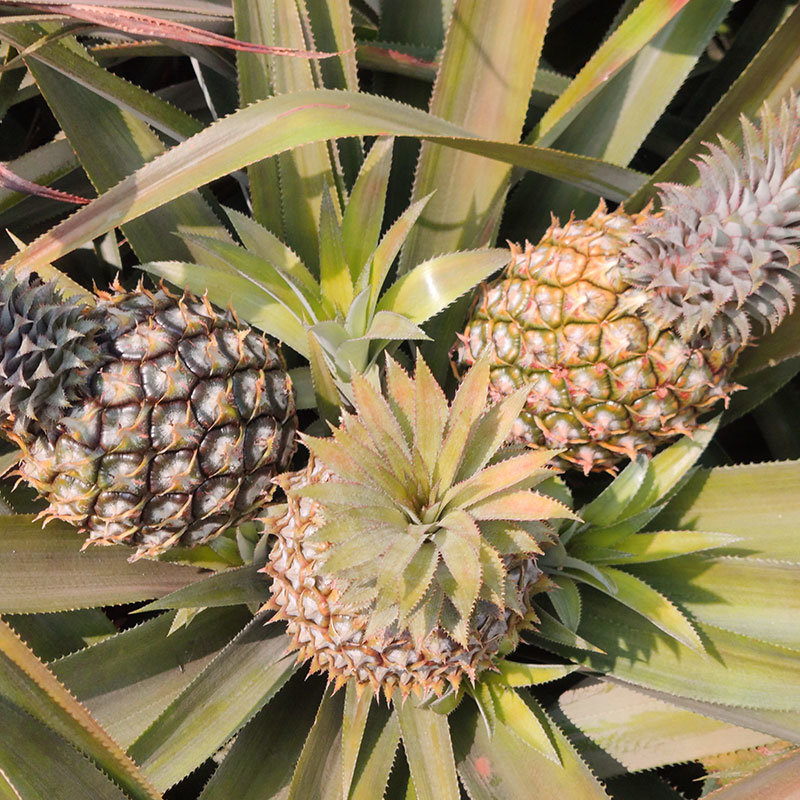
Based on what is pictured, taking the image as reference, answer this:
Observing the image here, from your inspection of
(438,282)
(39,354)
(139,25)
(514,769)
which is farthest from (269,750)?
(139,25)

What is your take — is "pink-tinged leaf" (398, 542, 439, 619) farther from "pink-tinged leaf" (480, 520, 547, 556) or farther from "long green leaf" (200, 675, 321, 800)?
"long green leaf" (200, 675, 321, 800)

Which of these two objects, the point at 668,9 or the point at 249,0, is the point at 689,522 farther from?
the point at 249,0

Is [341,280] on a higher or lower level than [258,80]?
lower

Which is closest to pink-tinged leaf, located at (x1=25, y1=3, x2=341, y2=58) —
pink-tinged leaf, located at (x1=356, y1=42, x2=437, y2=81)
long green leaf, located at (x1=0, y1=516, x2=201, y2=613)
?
pink-tinged leaf, located at (x1=356, y1=42, x2=437, y2=81)

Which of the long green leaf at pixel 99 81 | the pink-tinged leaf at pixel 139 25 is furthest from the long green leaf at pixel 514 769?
the long green leaf at pixel 99 81

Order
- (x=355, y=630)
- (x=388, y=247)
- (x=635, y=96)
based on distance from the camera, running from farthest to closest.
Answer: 1. (x=635, y=96)
2. (x=388, y=247)
3. (x=355, y=630)

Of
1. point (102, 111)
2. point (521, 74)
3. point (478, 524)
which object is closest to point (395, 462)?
point (478, 524)

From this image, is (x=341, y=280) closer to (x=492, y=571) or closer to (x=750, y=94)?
(x=492, y=571)
